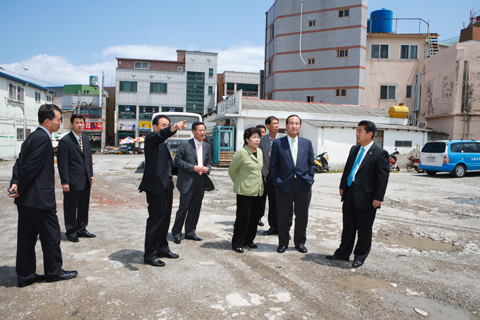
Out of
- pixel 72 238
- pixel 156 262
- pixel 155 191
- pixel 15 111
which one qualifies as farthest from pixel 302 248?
pixel 15 111

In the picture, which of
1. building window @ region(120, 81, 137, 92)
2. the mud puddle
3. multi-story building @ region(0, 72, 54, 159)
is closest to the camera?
the mud puddle

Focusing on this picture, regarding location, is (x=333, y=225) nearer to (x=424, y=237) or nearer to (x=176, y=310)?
(x=424, y=237)

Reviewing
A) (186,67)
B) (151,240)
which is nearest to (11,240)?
(151,240)

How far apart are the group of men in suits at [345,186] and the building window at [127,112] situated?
43651mm

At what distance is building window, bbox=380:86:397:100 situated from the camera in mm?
29047

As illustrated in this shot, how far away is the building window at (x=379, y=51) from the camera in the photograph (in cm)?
2935

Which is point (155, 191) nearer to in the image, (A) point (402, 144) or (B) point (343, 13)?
(A) point (402, 144)

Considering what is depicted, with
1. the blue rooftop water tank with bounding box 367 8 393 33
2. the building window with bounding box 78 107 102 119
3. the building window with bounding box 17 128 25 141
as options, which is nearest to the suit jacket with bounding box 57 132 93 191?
the building window with bounding box 17 128 25 141

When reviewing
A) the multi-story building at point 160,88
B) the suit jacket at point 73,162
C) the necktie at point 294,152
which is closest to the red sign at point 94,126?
the multi-story building at point 160,88

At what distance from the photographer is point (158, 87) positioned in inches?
1805

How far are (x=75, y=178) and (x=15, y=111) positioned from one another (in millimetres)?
28377

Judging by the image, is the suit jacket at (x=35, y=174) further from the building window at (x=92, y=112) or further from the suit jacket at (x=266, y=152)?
the building window at (x=92, y=112)

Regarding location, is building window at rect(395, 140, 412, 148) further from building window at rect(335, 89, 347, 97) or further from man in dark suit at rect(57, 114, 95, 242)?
man in dark suit at rect(57, 114, 95, 242)

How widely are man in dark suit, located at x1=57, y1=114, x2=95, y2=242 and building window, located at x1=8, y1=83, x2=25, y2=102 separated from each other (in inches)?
1098
